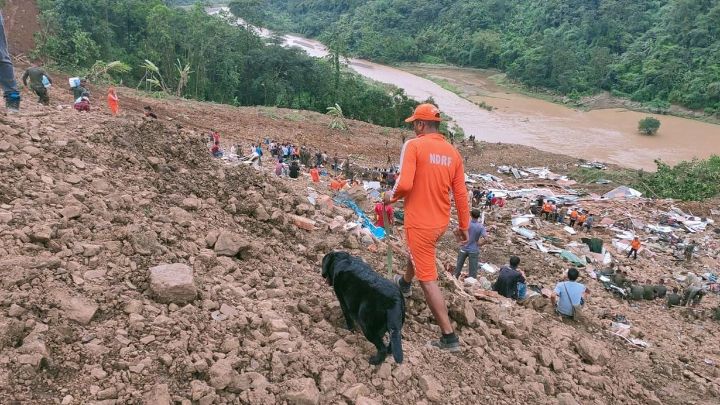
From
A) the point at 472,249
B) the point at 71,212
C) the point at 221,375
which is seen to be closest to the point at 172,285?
the point at 221,375

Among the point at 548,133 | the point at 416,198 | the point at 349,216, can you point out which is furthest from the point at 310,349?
the point at 548,133

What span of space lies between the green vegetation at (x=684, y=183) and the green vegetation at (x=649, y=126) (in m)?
11.7

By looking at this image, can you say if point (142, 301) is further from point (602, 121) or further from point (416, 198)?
point (602, 121)

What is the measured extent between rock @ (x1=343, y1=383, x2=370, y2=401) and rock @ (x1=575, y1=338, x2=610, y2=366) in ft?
6.65

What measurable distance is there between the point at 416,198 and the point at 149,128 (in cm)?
279

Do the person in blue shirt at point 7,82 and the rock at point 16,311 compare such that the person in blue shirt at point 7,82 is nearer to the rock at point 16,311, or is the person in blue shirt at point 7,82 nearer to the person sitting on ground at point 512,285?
the rock at point 16,311

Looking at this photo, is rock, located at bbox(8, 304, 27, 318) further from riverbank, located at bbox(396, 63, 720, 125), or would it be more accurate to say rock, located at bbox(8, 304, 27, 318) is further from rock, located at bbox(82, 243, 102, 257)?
riverbank, located at bbox(396, 63, 720, 125)

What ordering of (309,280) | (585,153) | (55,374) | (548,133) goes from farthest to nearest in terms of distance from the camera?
(548,133), (585,153), (309,280), (55,374)

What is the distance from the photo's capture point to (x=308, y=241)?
3.90 metres

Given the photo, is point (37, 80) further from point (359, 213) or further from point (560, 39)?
point (560, 39)

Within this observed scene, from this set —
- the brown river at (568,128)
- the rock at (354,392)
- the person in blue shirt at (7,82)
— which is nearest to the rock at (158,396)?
the rock at (354,392)

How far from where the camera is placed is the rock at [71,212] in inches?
112

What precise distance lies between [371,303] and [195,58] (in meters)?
21.8

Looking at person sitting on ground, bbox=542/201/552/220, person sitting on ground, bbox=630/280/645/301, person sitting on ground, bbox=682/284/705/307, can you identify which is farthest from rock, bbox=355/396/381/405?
person sitting on ground, bbox=542/201/552/220
